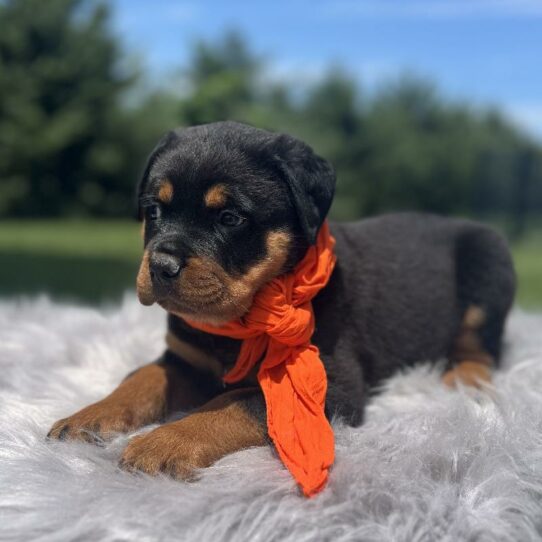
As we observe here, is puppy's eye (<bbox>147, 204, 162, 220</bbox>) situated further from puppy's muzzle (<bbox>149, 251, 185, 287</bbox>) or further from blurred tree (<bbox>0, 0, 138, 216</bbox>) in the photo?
blurred tree (<bbox>0, 0, 138, 216</bbox>)

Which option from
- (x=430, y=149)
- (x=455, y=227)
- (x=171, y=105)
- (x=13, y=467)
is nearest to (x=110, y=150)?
(x=171, y=105)

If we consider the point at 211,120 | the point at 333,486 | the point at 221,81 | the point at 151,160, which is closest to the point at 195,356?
the point at 151,160

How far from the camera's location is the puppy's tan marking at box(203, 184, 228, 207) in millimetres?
2334

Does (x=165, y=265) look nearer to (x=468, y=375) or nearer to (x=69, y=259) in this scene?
(x=468, y=375)

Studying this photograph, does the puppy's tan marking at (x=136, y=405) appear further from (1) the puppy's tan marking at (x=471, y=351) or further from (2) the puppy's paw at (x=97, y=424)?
(1) the puppy's tan marking at (x=471, y=351)

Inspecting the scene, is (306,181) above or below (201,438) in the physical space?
above

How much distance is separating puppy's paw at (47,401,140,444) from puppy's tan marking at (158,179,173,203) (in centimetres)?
77

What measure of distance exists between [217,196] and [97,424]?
895 millimetres

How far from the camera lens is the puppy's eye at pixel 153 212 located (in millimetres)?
2492

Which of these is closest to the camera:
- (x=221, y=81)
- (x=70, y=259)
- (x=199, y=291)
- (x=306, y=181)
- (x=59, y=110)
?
(x=199, y=291)

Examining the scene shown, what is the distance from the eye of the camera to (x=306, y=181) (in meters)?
2.47

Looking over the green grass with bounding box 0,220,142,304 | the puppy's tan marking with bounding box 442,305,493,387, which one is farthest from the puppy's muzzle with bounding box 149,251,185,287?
the green grass with bounding box 0,220,142,304

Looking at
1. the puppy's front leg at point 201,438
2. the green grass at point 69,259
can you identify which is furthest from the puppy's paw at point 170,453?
the green grass at point 69,259

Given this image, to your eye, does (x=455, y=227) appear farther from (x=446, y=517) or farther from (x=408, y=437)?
(x=446, y=517)
